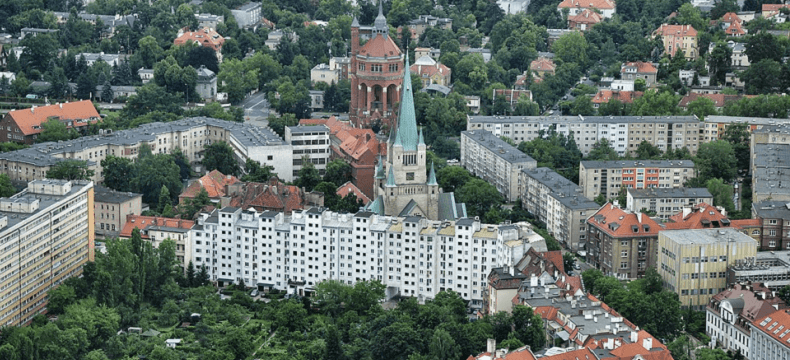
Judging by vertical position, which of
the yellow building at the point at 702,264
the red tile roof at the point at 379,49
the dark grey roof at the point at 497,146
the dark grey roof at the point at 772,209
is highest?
the red tile roof at the point at 379,49

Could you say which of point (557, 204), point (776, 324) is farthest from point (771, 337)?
point (557, 204)

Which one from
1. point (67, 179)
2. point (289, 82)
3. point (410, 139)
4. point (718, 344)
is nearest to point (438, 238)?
point (410, 139)

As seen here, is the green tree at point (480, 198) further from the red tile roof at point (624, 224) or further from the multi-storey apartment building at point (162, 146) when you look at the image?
the multi-storey apartment building at point (162, 146)

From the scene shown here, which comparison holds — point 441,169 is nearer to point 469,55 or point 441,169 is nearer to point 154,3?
point 469,55

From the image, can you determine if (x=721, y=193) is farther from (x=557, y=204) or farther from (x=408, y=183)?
(x=408, y=183)

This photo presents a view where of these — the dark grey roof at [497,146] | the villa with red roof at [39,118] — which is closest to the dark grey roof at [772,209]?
the dark grey roof at [497,146]
